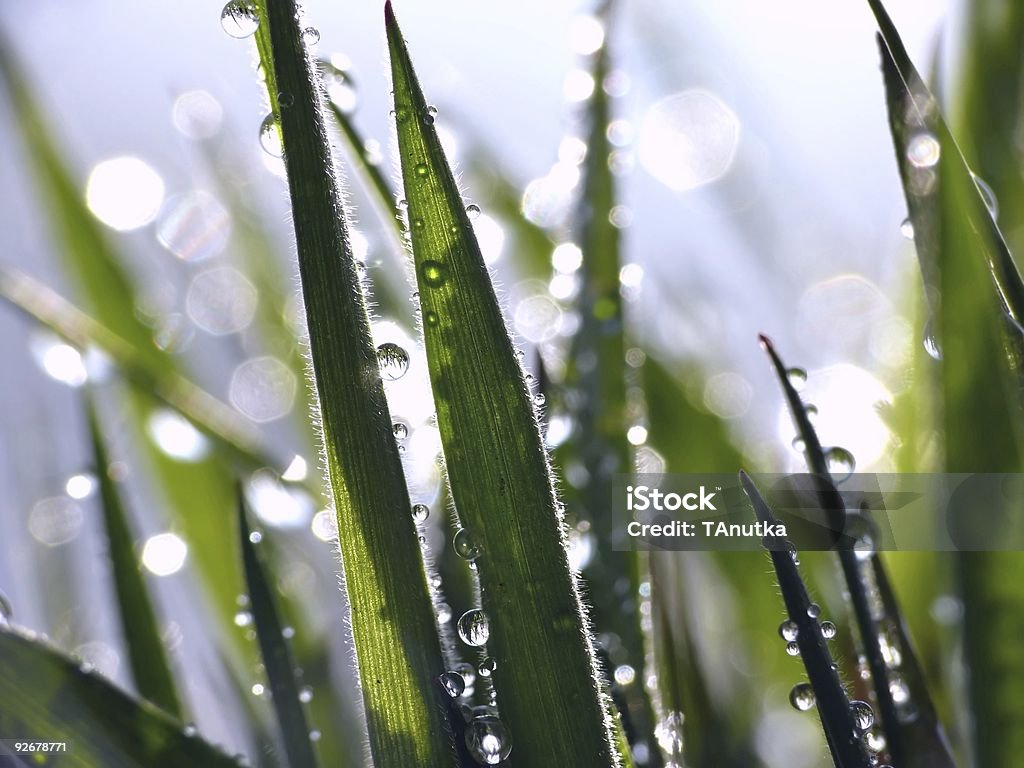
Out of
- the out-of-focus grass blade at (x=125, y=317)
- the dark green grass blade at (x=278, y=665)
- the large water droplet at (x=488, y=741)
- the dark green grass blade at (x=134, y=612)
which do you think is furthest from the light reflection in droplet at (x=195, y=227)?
the large water droplet at (x=488, y=741)

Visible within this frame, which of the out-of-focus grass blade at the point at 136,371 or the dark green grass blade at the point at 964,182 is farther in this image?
the out-of-focus grass blade at the point at 136,371

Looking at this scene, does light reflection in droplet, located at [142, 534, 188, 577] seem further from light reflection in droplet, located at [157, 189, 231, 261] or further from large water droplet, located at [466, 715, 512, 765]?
large water droplet, located at [466, 715, 512, 765]

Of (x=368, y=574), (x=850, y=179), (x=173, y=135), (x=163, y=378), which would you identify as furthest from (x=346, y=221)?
(x=173, y=135)

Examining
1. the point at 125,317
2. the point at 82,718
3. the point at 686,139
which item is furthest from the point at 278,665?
the point at 686,139

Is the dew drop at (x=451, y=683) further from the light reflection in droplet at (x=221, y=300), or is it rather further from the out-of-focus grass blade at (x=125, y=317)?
the light reflection in droplet at (x=221, y=300)

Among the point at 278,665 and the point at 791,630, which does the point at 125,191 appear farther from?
the point at 791,630

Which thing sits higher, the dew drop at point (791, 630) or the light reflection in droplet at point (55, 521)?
the light reflection in droplet at point (55, 521)
